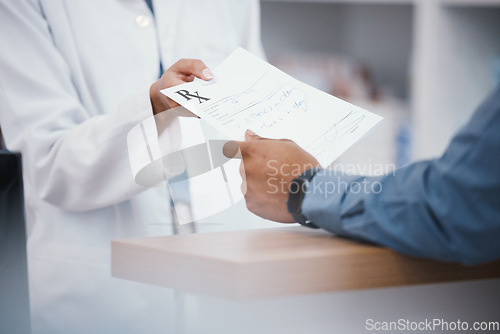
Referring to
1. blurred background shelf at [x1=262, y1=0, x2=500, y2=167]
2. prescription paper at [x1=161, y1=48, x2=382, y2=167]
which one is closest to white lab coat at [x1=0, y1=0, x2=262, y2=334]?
prescription paper at [x1=161, y1=48, x2=382, y2=167]

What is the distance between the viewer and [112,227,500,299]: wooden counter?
0.49 meters

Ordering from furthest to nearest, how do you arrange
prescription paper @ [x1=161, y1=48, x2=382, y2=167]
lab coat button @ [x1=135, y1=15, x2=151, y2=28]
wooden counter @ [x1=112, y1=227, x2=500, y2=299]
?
lab coat button @ [x1=135, y1=15, x2=151, y2=28] → prescription paper @ [x1=161, y1=48, x2=382, y2=167] → wooden counter @ [x1=112, y1=227, x2=500, y2=299]

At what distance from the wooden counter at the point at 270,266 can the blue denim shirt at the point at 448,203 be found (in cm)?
3

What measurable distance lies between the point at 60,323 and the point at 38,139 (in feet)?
0.88

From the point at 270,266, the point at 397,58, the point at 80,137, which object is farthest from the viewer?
the point at 397,58

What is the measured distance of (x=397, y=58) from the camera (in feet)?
6.50

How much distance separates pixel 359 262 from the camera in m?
0.53

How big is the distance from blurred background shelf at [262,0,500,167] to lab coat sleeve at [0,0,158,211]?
104cm

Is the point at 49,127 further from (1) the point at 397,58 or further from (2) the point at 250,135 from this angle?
(1) the point at 397,58

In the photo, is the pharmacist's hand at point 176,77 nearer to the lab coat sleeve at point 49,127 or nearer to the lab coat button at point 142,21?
the lab coat sleeve at point 49,127

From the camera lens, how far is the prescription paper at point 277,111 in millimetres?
616

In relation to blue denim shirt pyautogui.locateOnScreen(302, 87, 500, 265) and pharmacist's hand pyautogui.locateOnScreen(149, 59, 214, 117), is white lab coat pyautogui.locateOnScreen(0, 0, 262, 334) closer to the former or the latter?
pharmacist's hand pyautogui.locateOnScreen(149, 59, 214, 117)

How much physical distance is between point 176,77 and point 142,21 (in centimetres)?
23

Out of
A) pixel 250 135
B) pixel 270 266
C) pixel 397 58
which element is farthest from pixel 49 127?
pixel 397 58
